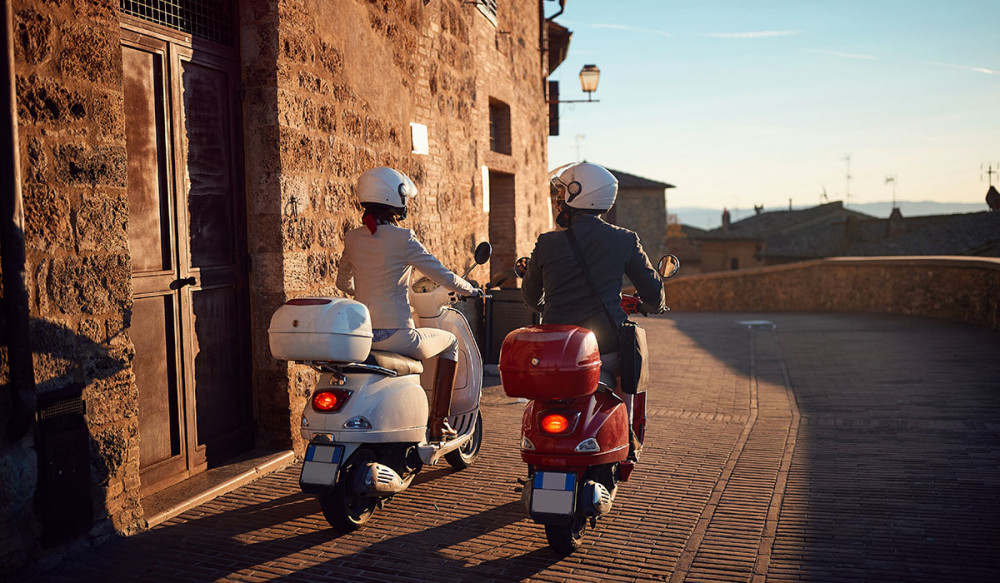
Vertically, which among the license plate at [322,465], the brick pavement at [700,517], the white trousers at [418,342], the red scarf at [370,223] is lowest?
the brick pavement at [700,517]

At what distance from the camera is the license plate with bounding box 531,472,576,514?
136 inches

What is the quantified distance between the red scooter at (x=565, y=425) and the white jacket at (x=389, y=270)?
829 millimetres

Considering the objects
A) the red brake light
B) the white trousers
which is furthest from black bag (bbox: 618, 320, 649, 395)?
the white trousers

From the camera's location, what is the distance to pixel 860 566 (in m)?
3.53

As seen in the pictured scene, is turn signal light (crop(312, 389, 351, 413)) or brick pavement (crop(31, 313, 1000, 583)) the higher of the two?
turn signal light (crop(312, 389, 351, 413))

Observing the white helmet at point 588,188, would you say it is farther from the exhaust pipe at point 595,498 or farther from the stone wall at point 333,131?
the stone wall at point 333,131

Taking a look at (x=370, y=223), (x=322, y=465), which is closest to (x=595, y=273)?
(x=370, y=223)

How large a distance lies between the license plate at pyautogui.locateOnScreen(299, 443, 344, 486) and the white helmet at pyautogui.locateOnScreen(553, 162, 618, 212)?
1706 mm

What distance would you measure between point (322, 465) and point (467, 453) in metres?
1.57

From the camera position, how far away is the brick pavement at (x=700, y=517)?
3.56m

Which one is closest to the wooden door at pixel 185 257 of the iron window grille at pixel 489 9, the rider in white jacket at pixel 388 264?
the rider in white jacket at pixel 388 264

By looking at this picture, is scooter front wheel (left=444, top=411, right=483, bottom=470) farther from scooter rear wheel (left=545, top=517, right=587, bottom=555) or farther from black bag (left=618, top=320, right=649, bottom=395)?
black bag (left=618, top=320, right=649, bottom=395)

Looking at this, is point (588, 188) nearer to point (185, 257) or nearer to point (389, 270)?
point (389, 270)

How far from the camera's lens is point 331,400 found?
3.89m
